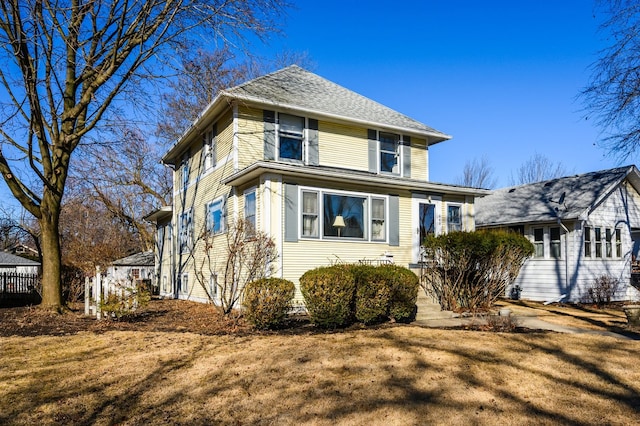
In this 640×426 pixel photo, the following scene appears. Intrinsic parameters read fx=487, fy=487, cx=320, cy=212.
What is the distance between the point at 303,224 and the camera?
42.7 ft

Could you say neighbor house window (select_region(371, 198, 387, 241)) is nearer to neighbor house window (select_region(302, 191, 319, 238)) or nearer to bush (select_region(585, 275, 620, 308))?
neighbor house window (select_region(302, 191, 319, 238))

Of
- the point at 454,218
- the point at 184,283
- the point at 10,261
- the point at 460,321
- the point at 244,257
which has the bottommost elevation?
the point at 460,321

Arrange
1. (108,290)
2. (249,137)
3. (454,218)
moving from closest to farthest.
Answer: (108,290), (249,137), (454,218)

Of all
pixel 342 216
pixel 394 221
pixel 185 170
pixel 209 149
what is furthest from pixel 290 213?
pixel 185 170

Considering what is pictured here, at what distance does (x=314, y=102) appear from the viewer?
599 inches

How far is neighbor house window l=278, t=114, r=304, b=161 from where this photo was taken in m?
14.3

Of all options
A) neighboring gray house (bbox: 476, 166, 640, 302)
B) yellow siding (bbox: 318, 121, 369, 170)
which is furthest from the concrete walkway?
neighboring gray house (bbox: 476, 166, 640, 302)

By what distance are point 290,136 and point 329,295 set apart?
6.48m

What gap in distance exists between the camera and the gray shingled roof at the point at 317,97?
14234 millimetres

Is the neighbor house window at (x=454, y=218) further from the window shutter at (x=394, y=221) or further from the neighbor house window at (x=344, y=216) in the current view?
the neighbor house window at (x=344, y=216)

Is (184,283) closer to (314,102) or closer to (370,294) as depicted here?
(314,102)

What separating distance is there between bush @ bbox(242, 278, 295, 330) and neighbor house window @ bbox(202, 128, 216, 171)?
24.1 ft

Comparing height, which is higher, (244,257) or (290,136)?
(290,136)

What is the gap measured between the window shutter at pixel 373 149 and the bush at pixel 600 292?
28.3 ft
